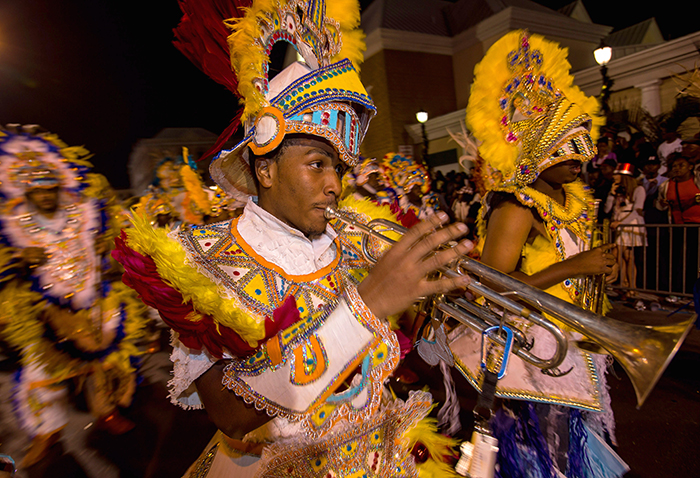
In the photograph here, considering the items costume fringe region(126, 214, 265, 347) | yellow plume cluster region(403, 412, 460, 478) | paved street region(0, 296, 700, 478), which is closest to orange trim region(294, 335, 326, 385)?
costume fringe region(126, 214, 265, 347)

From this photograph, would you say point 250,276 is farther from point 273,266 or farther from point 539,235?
point 539,235

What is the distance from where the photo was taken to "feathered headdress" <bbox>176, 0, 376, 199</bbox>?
1.59 meters

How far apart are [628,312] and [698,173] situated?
2.51 metres

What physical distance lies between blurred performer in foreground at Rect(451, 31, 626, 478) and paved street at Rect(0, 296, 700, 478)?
1.24 metres

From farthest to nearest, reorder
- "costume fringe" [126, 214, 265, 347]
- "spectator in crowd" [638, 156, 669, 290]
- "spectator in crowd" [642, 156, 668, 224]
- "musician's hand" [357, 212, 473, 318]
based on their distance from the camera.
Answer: "spectator in crowd" [642, 156, 668, 224]
"spectator in crowd" [638, 156, 669, 290]
"costume fringe" [126, 214, 265, 347]
"musician's hand" [357, 212, 473, 318]

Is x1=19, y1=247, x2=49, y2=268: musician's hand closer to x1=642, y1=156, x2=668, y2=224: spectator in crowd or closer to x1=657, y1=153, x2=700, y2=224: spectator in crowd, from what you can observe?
x1=657, y1=153, x2=700, y2=224: spectator in crowd

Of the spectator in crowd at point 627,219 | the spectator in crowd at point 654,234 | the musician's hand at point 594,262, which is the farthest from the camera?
the spectator in crowd at point 627,219

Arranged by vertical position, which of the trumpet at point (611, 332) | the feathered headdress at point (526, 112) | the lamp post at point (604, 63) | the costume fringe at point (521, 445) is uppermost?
the lamp post at point (604, 63)

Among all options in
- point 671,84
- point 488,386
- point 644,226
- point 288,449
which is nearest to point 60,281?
point 288,449

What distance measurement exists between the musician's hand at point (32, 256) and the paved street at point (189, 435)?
1191 mm

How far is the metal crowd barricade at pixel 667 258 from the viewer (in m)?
6.67

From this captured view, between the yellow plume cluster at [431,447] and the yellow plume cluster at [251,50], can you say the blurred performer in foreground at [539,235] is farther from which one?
the yellow plume cluster at [251,50]

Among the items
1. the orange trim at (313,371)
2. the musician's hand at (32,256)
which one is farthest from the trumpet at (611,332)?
the musician's hand at (32,256)

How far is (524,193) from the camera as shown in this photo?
258 centimetres
